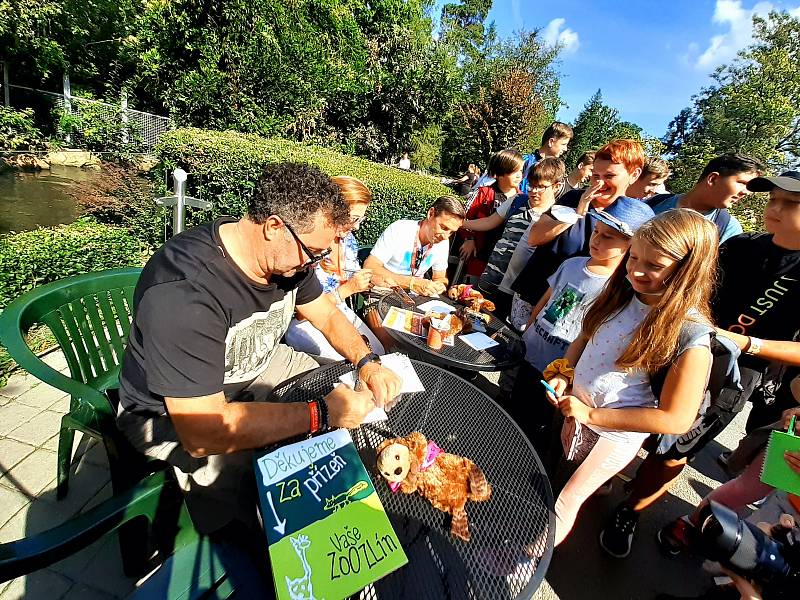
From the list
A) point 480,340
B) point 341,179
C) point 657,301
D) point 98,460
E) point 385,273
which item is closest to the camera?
point 657,301

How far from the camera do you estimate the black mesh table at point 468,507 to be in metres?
1.19

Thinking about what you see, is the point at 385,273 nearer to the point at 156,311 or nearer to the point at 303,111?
the point at 156,311

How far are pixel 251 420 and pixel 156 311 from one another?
0.58 metres

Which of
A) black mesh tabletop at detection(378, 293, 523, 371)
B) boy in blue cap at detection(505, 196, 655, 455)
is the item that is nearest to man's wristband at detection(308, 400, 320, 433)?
black mesh tabletop at detection(378, 293, 523, 371)

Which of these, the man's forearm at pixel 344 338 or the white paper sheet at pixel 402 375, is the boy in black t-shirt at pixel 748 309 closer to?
the white paper sheet at pixel 402 375

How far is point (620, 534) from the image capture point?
7.64 ft

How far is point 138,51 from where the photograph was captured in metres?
13.4

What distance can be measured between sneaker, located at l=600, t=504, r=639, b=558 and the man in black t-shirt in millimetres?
1816

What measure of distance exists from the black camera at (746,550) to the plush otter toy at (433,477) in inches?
33.7

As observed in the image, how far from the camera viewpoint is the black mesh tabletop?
243 cm

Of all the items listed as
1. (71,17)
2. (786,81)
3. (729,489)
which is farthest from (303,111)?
(786,81)

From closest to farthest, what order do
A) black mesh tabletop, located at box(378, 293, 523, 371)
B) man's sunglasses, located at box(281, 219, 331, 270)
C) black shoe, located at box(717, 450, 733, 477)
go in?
1. man's sunglasses, located at box(281, 219, 331, 270)
2. black mesh tabletop, located at box(378, 293, 523, 371)
3. black shoe, located at box(717, 450, 733, 477)

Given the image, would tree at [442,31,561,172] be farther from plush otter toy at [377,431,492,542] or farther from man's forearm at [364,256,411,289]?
plush otter toy at [377,431,492,542]

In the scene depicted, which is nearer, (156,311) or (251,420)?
(156,311)
